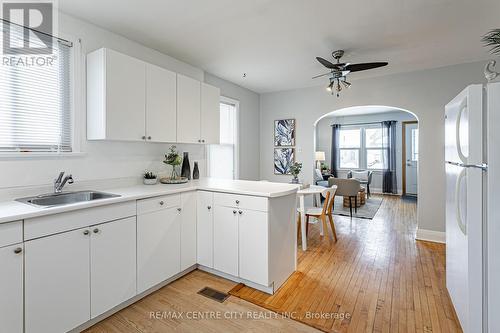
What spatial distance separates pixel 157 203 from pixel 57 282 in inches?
35.3

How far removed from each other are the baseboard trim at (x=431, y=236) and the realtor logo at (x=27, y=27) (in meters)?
5.21

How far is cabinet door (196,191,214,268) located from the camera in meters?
2.59

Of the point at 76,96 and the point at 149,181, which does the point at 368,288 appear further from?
the point at 76,96

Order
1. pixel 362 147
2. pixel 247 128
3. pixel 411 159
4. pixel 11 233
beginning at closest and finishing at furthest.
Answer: pixel 11 233, pixel 247 128, pixel 411 159, pixel 362 147

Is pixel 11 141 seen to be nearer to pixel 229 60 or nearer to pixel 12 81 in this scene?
pixel 12 81

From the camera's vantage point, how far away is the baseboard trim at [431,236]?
371 cm

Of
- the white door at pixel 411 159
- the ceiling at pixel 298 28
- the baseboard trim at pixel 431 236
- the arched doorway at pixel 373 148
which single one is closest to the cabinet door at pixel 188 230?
the ceiling at pixel 298 28

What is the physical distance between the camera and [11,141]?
1945mm

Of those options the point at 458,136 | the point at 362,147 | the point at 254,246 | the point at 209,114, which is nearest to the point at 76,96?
the point at 209,114

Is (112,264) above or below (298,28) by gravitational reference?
below

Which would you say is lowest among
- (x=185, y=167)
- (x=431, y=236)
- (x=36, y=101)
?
(x=431, y=236)

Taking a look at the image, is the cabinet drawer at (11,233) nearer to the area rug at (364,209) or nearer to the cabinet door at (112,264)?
the cabinet door at (112,264)

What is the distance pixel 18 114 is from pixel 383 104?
4762 mm

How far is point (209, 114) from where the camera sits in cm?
342
